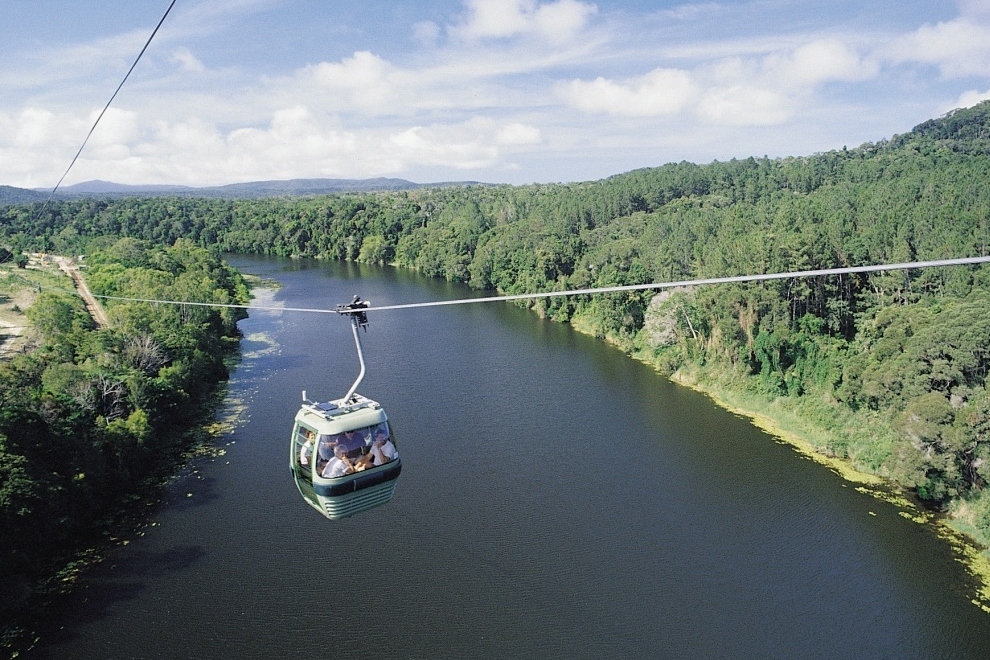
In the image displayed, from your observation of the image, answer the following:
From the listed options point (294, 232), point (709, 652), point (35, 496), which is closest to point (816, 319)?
point (709, 652)

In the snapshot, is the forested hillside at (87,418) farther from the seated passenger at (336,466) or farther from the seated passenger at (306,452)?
the seated passenger at (336,466)

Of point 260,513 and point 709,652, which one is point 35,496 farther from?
point 709,652

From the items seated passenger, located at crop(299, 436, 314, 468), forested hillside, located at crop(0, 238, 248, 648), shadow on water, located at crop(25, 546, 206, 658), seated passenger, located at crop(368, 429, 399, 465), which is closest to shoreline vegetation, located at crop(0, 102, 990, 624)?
forested hillside, located at crop(0, 238, 248, 648)

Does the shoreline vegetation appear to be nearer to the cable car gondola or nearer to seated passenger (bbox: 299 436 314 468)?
seated passenger (bbox: 299 436 314 468)

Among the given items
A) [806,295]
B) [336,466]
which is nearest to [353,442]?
[336,466]

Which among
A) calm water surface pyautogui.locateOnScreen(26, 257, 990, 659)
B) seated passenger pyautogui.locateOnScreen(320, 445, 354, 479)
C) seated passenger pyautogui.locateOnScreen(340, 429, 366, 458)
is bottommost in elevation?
calm water surface pyautogui.locateOnScreen(26, 257, 990, 659)

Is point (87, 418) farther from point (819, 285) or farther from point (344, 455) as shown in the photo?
point (819, 285)
